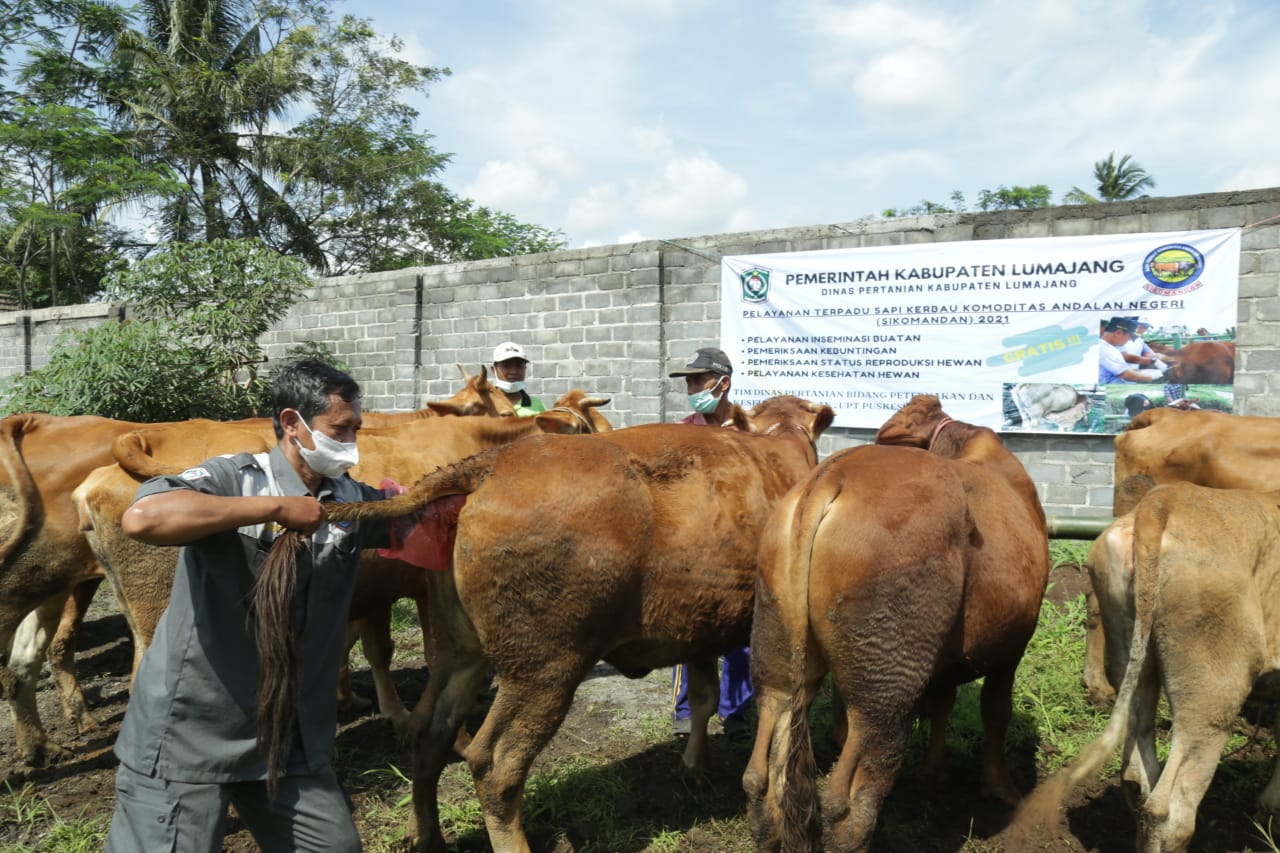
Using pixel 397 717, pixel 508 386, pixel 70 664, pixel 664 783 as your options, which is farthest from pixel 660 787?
Result: pixel 508 386

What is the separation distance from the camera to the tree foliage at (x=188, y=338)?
33.3 ft

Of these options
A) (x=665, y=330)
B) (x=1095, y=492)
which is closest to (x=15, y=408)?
(x=665, y=330)

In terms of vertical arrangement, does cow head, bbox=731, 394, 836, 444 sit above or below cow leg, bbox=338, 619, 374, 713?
above

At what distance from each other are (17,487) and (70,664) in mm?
1238

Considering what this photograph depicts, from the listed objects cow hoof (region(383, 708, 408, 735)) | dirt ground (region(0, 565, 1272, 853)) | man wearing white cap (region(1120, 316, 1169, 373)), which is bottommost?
dirt ground (region(0, 565, 1272, 853))

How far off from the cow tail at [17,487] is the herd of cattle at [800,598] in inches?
34.7

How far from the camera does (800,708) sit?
3201mm

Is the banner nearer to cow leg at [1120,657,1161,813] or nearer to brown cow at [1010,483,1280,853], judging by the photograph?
brown cow at [1010,483,1280,853]

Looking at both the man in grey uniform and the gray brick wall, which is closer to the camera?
the man in grey uniform

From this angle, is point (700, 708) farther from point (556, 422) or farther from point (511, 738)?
point (556, 422)

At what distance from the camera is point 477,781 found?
339 cm

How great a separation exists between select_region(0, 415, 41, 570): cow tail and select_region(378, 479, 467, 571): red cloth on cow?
2.57 metres

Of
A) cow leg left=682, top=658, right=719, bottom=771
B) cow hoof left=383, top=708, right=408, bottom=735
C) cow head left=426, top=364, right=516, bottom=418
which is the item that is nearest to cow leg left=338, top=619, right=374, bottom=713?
cow hoof left=383, top=708, right=408, bottom=735

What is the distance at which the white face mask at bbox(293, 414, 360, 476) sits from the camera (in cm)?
275
